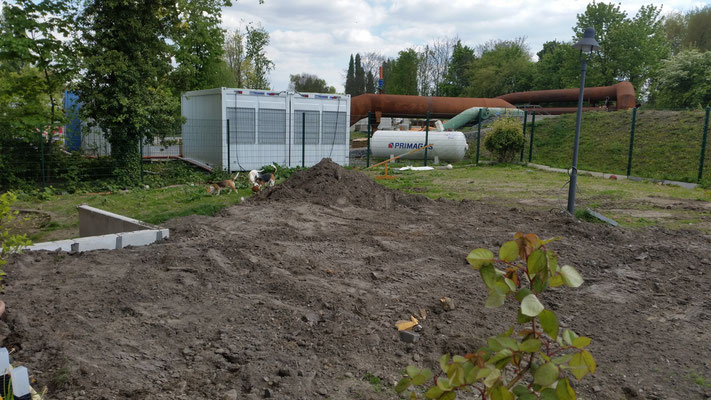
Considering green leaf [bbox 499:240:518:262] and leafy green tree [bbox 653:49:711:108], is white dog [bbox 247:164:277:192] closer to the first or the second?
green leaf [bbox 499:240:518:262]

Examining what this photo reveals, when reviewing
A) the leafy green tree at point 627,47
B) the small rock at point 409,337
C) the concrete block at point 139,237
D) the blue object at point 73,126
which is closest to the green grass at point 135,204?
the concrete block at point 139,237

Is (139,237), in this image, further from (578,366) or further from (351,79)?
(351,79)

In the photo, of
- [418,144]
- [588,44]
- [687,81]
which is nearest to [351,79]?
[687,81]

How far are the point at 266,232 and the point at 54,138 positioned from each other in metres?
9.28

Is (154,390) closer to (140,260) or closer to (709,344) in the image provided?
(140,260)

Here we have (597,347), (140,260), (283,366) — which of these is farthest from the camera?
(140,260)

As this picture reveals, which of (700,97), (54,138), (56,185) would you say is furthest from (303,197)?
(700,97)

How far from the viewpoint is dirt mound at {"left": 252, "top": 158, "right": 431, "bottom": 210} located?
894 centimetres

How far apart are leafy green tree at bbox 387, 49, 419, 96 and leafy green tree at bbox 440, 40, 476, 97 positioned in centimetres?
349

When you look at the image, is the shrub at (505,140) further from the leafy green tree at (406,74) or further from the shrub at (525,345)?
the leafy green tree at (406,74)

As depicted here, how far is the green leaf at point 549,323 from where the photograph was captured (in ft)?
4.44

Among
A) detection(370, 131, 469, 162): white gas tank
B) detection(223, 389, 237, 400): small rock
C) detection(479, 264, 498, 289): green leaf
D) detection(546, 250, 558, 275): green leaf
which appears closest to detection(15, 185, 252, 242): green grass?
detection(223, 389, 237, 400): small rock

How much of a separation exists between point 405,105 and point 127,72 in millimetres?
18219

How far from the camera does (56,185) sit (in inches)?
468
